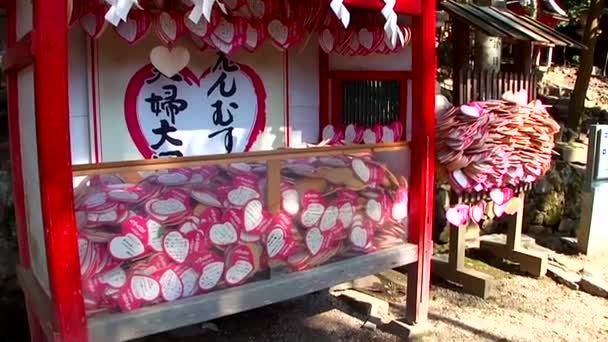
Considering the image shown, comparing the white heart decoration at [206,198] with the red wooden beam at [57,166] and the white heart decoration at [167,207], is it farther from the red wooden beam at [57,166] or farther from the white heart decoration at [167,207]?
the red wooden beam at [57,166]

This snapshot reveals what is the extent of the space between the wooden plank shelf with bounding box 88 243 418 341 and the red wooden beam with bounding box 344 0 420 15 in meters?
1.54

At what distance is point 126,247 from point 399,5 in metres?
2.08

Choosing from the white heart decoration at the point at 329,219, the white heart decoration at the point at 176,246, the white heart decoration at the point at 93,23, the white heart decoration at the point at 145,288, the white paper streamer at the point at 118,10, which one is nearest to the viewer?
the white paper streamer at the point at 118,10

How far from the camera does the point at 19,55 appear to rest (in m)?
2.94

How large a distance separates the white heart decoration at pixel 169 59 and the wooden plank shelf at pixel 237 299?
59.9 inches

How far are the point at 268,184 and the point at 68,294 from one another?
119 cm

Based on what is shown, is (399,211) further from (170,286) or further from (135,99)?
(135,99)

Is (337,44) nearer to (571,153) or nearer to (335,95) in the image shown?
(335,95)

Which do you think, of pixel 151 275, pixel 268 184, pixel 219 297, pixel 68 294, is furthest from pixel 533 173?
pixel 68 294

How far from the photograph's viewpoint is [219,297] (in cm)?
319

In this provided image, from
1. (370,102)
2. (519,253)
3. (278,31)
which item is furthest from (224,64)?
(519,253)

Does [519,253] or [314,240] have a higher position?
[314,240]

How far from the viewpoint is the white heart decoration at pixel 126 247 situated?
2924 mm

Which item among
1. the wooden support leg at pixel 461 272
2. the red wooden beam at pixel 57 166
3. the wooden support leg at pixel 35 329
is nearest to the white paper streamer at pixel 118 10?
the red wooden beam at pixel 57 166
